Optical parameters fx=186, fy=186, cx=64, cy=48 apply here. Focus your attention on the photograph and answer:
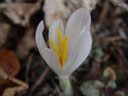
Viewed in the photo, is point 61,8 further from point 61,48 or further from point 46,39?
point 61,48

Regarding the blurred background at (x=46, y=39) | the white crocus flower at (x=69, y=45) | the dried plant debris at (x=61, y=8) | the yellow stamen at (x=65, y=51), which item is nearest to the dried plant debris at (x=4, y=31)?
the blurred background at (x=46, y=39)

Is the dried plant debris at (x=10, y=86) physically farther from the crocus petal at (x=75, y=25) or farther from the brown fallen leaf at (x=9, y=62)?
the crocus petal at (x=75, y=25)

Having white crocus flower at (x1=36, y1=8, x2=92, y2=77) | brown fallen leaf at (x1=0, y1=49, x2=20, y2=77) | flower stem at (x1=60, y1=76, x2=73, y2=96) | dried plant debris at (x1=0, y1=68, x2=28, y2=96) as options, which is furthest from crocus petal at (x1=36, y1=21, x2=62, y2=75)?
brown fallen leaf at (x1=0, y1=49, x2=20, y2=77)

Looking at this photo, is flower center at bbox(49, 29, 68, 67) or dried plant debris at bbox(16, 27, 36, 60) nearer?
flower center at bbox(49, 29, 68, 67)

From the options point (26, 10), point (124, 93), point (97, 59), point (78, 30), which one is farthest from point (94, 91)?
point (26, 10)

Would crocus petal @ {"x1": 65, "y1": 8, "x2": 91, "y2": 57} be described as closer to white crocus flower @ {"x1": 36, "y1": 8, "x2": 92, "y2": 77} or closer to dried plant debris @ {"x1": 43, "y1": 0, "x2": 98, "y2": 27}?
white crocus flower @ {"x1": 36, "y1": 8, "x2": 92, "y2": 77}

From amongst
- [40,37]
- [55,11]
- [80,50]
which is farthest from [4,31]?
[80,50]

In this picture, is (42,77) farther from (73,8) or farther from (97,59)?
(73,8)
